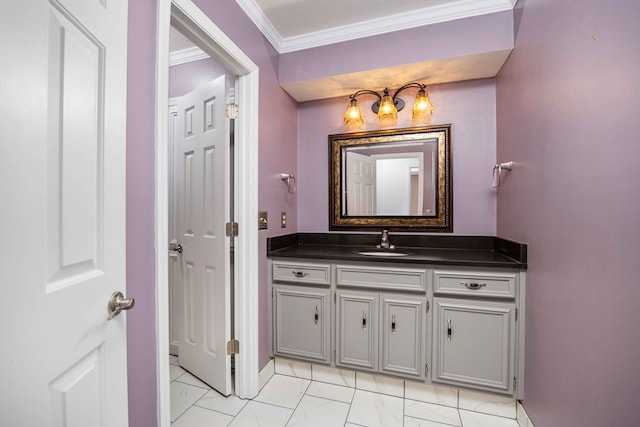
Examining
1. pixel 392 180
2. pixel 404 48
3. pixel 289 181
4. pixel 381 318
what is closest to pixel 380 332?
pixel 381 318

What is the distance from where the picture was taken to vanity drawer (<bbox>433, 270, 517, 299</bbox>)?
1543 mm

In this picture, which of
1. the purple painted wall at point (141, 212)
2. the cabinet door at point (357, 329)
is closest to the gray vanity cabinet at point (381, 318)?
the cabinet door at point (357, 329)

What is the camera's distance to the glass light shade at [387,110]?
211 cm

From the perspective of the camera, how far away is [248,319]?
1751mm

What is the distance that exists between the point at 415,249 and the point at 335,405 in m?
1.20

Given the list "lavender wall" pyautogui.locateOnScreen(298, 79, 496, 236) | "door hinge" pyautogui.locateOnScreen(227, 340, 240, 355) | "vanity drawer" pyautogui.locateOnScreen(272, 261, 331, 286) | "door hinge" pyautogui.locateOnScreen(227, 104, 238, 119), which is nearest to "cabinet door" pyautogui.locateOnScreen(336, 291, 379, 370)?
"vanity drawer" pyautogui.locateOnScreen(272, 261, 331, 286)

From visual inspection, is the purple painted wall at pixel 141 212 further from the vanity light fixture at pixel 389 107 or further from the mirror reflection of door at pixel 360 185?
the mirror reflection of door at pixel 360 185

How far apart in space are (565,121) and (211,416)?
7.52ft

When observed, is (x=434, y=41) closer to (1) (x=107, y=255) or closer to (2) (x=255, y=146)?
(2) (x=255, y=146)

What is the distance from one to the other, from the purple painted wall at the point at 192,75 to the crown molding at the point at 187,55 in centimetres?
2

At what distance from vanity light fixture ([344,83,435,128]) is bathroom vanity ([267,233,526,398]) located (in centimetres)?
99

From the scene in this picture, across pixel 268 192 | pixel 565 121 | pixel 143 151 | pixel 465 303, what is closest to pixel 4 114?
pixel 143 151

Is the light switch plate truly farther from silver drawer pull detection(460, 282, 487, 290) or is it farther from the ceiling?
silver drawer pull detection(460, 282, 487, 290)

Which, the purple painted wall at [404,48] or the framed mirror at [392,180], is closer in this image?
the purple painted wall at [404,48]
